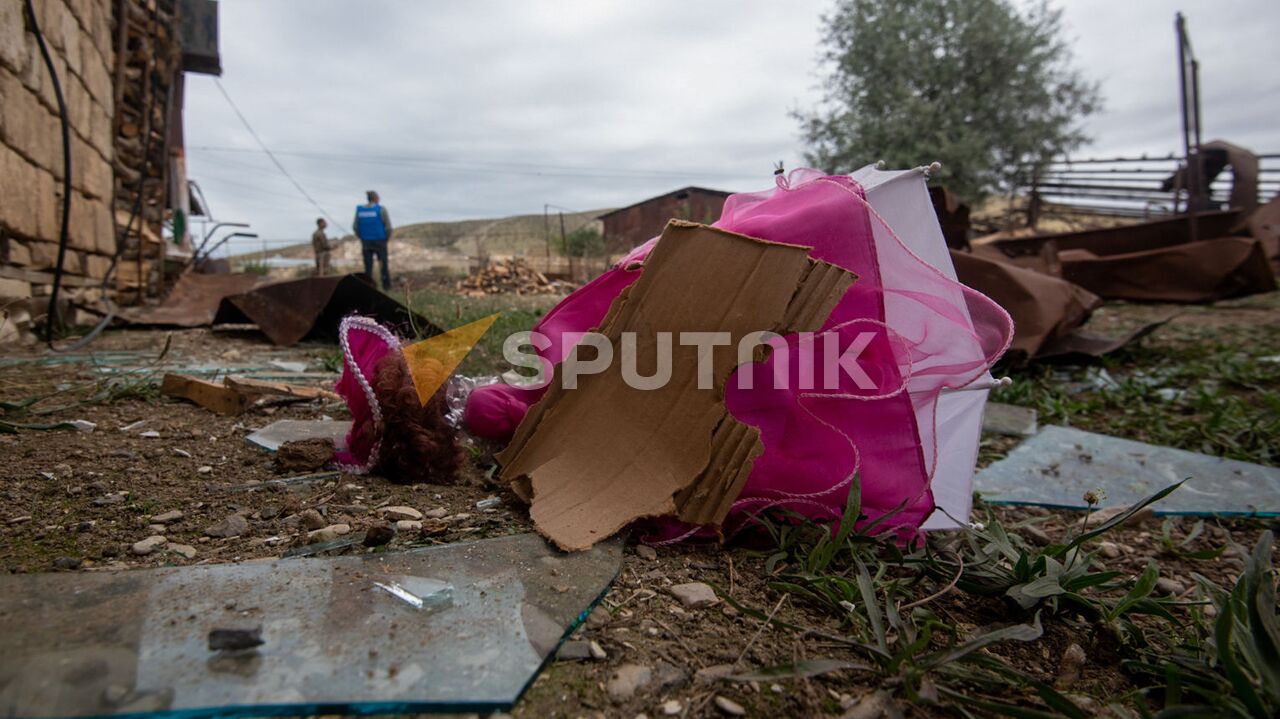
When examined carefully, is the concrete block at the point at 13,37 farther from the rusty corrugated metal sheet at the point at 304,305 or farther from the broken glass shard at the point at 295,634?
the broken glass shard at the point at 295,634

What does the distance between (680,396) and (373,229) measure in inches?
381

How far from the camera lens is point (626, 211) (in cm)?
2222

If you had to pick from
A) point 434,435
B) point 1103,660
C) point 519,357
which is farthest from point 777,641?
point 519,357

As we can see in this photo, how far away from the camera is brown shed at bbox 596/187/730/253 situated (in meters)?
18.1

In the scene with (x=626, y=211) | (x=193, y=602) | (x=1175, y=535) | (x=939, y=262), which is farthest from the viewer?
(x=626, y=211)

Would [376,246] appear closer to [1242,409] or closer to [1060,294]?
[1060,294]

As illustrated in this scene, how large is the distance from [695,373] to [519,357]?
0.64 metres

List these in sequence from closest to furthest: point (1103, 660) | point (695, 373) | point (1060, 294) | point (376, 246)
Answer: point (1103, 660) → point (695, 373) → point (1060, 294) → point (376, 246)

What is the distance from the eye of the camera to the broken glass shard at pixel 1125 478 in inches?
78.1

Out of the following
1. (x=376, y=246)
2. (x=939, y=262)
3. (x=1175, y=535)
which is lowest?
(x=1175, y=535)

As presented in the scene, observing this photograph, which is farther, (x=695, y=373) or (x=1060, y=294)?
(x=1060, y=294)

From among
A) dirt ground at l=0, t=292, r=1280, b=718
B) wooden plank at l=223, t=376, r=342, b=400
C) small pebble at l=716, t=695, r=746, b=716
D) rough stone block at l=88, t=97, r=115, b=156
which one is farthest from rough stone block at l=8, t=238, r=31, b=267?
small pebble at l=716, t=695, r=746, b=716

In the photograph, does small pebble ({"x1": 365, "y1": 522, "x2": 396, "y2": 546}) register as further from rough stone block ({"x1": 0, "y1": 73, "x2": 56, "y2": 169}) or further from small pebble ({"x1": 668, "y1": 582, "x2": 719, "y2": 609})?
rough stone block ({"x1": 0, "y1": 73, "x2": 56, "y2": 169})

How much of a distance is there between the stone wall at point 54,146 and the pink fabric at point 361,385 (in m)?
2.68
